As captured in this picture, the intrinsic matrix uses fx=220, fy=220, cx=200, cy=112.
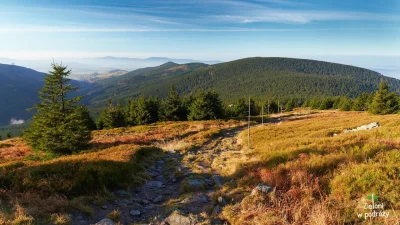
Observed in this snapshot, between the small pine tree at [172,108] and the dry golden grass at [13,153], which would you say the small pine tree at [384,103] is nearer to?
the small pine tree at [172,108]

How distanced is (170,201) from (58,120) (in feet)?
48.0

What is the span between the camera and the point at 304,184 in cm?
740

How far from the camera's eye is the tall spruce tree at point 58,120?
1716cm

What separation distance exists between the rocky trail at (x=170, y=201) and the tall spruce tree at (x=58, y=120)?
343 inches

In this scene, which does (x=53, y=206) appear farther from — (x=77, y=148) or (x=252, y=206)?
(x=77, y=148)

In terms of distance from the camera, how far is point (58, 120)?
1800 cm

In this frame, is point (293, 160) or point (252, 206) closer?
point (252, 206)

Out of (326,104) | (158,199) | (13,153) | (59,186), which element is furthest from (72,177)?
(326,104)

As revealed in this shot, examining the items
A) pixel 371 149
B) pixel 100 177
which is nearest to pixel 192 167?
pixel 100 177

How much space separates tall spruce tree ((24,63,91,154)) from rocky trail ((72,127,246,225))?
28.6 feet

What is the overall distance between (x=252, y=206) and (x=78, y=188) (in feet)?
21.7

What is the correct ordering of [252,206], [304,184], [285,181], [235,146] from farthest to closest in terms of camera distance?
[235,146], [285,181], [304,184], [252,206]

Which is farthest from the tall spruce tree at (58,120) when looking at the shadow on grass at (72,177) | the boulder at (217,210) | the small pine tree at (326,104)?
the small pine tree at (326,104)

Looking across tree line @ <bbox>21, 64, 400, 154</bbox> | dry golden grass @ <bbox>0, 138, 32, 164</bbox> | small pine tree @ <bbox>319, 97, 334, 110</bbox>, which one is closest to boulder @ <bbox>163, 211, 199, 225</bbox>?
tree line @ <bbox>21, 64, 400, 154</bbox>
